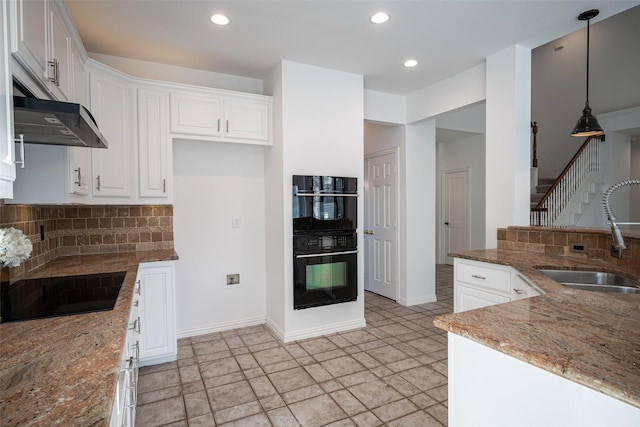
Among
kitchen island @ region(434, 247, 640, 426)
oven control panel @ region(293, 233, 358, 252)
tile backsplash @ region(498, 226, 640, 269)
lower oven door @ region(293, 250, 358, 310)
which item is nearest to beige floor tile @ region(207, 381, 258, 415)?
lower oven door @ region(293, 250, 358, 310)

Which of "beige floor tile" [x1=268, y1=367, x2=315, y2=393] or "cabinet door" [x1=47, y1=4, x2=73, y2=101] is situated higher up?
"cabinet door" [x1=47, y1=4, x2=73, y2=101]

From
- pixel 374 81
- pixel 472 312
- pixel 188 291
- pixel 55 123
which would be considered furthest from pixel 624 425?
pixel 374 81

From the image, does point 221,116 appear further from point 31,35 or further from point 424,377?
point 424,377

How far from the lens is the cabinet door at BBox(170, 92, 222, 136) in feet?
10.00

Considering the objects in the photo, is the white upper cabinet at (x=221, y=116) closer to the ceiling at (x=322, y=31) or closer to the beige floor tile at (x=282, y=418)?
the ceiling at (x=322, y=31)

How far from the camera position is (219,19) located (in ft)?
8.23

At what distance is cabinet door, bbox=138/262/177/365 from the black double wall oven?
109 cm

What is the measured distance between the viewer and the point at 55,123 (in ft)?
4.62

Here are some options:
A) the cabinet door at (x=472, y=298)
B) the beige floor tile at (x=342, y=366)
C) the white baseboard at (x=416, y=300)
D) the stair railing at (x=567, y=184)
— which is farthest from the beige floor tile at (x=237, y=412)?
the stair railing at (x=567, y=184)

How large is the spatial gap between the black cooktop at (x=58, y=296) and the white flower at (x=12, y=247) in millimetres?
180

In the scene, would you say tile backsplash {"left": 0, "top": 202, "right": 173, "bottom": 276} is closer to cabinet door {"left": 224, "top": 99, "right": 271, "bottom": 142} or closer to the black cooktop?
the black cooktop

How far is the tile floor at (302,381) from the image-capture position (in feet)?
6.98

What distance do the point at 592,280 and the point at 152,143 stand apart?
3.39 meters

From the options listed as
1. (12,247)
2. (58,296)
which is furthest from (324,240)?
(12,247)
